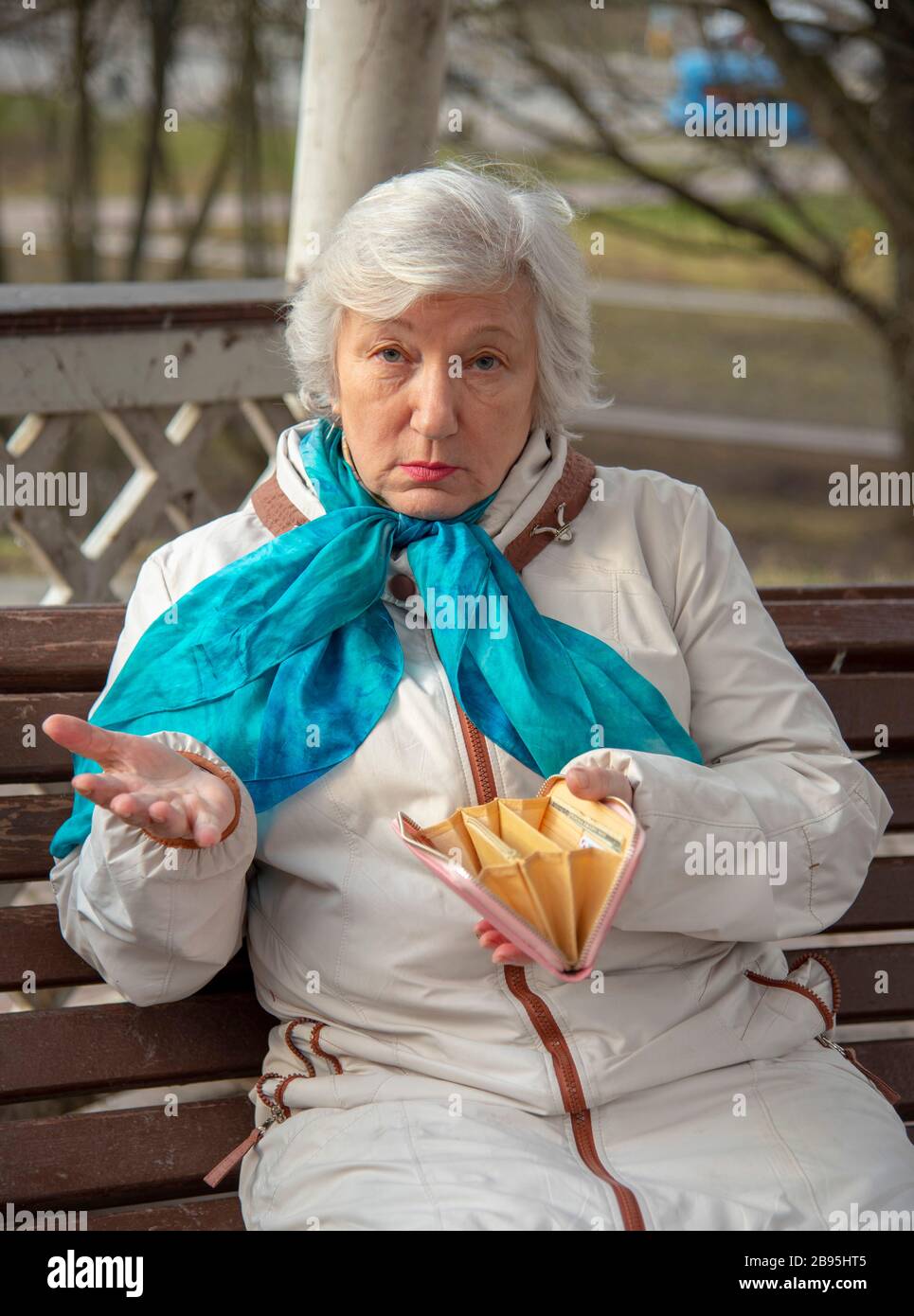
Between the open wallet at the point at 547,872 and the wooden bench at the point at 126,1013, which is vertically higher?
the open wallet at the point at 547,872

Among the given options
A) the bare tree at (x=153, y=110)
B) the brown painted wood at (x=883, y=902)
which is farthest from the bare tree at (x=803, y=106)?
the brown painted wood at (x=883, y=902)

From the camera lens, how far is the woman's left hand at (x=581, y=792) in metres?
2.02

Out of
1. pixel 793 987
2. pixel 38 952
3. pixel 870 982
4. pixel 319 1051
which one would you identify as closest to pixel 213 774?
pixel 319 1051

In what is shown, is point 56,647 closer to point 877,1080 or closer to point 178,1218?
point 178,1218

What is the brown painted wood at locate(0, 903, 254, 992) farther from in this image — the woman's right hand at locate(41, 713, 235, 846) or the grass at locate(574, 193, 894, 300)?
the grass at locate(574, 193, 894, 300)

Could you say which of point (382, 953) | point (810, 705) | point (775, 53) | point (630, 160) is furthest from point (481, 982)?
point (630, 160)

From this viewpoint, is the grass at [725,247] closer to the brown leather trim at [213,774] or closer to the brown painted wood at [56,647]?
the brown painted wood at [56,647]

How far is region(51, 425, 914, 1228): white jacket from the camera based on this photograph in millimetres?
2150

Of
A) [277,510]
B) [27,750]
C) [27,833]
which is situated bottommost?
[27,833]

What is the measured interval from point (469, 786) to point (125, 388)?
2201 millimetres

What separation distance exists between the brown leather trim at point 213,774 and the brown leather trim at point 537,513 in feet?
1.60

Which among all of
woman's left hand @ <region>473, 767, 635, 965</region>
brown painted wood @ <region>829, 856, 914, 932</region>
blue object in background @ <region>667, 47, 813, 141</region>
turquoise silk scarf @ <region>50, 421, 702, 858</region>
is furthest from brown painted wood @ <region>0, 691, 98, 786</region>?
blue object in background @ <region>667, 47, 813, 141</region>

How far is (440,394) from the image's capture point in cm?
233

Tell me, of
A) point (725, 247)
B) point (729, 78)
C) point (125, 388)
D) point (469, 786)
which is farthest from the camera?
point (725, 247)
